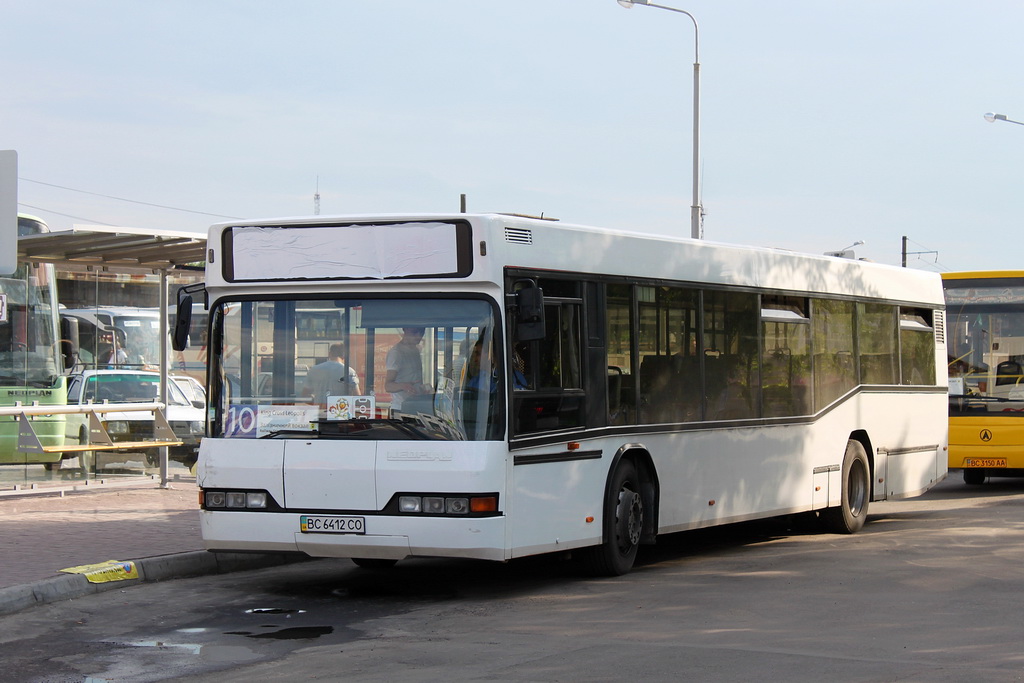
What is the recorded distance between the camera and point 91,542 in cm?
1206

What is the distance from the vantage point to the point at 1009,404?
62.9 feet

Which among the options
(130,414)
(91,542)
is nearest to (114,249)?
(130,414)

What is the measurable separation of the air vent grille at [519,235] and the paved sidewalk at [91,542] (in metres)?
3.99

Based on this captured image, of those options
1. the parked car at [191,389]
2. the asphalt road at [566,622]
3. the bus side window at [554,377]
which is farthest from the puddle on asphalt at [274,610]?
the parked car at [191,389]

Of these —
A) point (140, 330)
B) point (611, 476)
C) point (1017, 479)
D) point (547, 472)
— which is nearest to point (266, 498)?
point (547, 472)

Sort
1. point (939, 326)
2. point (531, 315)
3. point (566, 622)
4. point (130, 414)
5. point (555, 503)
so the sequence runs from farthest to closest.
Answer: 1. point (130, 414)
2. point (939, 326)
3. point (555, 503)
4. point (531, 315)
5. point (566, 622)

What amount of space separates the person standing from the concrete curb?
136 centimetres

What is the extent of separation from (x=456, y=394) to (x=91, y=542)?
4443mm

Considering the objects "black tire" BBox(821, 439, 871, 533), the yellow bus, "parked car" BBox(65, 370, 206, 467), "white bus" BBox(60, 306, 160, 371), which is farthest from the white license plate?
the yellow bus

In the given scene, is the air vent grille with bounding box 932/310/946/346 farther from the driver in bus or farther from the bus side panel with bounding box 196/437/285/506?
the bus side panel with bounding box 196/437/285/506

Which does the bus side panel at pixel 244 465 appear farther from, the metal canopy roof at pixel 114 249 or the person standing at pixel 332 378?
the metal canopy roof at pixel 114 249

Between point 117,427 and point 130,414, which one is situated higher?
point 130,414

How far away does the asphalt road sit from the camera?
7336 mm

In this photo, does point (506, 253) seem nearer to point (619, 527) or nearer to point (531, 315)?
point (531, 315)
